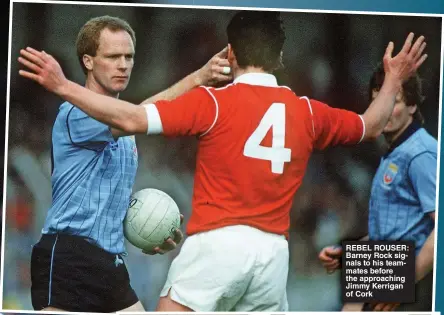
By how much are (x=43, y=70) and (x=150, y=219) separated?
1.25m

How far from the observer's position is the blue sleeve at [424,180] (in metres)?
5.44

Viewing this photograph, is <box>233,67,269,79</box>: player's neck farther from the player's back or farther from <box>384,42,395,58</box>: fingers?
<box>384,42,395,58</box>: fingers

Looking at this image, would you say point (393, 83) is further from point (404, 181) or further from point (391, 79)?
point (404, 181)

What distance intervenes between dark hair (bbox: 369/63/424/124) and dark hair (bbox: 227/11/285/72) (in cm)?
70

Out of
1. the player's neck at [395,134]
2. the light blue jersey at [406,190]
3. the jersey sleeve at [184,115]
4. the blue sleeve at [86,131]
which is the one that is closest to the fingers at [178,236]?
the jersey sleeve at [184,115]

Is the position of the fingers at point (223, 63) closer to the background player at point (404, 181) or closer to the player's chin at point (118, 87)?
the player's chin at point (118, 87)

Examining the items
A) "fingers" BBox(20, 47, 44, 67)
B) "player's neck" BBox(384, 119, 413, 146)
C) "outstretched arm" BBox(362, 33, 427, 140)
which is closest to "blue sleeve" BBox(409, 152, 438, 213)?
"player's neck" BBox(384, 119, 413, 146)

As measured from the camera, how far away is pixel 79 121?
5.22 m

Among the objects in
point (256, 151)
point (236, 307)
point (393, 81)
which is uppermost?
point (393, 81)

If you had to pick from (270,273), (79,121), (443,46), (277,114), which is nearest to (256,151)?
(277,114)

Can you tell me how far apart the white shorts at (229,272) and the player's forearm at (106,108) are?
0.89 m

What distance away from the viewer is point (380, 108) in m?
5.40

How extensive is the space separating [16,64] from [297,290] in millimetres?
2540

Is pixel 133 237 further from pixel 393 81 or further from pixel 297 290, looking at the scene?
pixel 393 81
